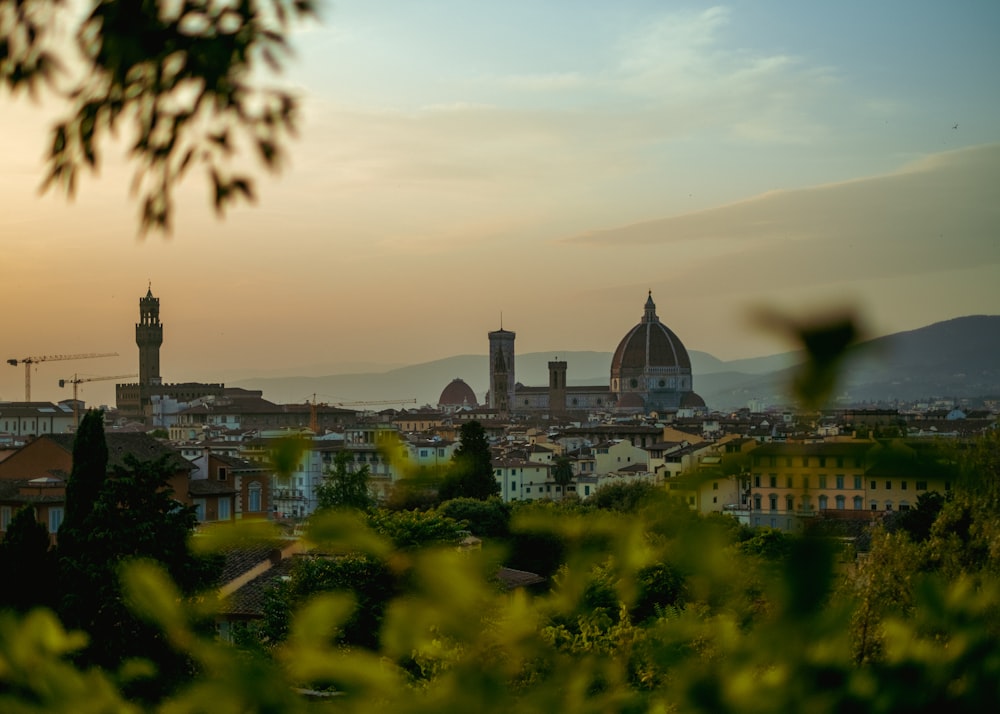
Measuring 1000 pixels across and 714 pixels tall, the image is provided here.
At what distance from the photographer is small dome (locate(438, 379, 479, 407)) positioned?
12362 centimetres

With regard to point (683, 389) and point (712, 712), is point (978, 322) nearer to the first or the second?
point (712, 712)

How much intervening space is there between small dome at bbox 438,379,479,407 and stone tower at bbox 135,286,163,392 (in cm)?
3323

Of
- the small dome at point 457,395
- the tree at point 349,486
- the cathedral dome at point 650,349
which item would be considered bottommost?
the tree at point 349,486

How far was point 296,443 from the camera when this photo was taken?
167 centimetres

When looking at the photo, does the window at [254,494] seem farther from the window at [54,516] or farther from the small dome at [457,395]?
the small dome at [457,395]

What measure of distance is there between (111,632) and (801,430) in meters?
6.94

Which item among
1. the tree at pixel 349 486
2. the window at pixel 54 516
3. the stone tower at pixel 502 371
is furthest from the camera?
the stone tower at pixel 502 371

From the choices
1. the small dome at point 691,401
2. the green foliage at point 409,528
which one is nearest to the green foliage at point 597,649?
the green foliage at point 409,528

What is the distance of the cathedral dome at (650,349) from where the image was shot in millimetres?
113438

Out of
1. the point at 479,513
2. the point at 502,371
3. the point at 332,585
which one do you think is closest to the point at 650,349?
the point at 502,371

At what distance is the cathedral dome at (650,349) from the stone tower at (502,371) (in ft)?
32.3

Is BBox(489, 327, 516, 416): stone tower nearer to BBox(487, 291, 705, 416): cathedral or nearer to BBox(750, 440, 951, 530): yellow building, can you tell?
BBox(487, 291, 705, 416): cathedral

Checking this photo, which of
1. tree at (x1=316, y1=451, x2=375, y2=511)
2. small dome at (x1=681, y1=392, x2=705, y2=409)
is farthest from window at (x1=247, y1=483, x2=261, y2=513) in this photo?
small dome at (x1=681, y1=392, x2=705, y2=409)

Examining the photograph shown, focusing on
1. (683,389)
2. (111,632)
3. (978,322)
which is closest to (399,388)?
(683,389)
